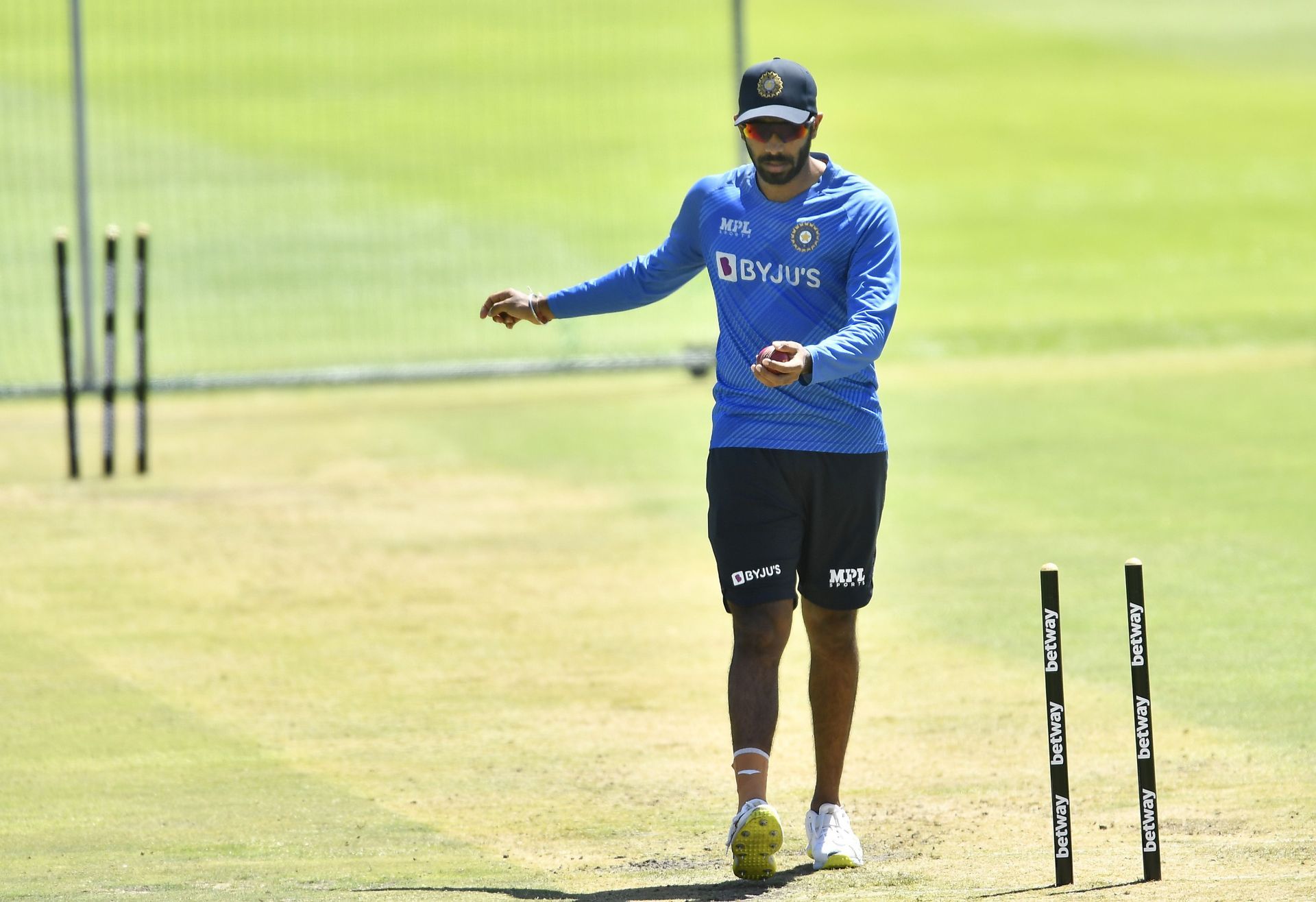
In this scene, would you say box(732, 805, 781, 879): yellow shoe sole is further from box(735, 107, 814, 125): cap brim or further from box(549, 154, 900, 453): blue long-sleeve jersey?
box(735, 107, 814, 125): cap brim

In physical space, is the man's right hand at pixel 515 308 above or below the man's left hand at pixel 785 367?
above

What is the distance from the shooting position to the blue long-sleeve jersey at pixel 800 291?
6266 mm

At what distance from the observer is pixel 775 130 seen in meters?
6.20

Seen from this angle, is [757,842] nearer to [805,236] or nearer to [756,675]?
[756,675]

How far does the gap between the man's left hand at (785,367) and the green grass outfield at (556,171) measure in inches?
523

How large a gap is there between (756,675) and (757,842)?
1.80ft

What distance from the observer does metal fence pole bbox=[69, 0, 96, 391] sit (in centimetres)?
1580

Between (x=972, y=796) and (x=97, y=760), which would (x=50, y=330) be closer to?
(x=97, y=760)

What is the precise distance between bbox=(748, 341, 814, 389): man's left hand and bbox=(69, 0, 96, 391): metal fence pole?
35.3 ft

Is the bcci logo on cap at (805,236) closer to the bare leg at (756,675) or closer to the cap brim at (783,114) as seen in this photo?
the cap brim at (783,114)

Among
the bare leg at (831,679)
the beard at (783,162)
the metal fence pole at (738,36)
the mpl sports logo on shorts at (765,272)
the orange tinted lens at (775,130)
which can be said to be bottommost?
the bare leg at (831,679)

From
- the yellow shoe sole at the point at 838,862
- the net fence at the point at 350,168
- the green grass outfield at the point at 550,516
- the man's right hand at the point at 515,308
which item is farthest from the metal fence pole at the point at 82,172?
the yellow shoe sole at the point at 838,862

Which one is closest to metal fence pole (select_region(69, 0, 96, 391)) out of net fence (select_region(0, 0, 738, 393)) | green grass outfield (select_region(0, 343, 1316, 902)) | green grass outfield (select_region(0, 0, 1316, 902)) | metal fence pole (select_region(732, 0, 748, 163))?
green grass outfield (select_region(0, 0, 1316, 902))

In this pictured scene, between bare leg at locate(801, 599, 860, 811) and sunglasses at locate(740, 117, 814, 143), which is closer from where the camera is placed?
sunglasses at locate(740, 117, 814, 143)
